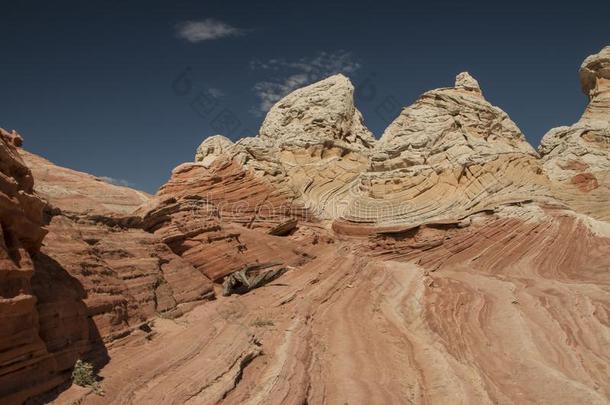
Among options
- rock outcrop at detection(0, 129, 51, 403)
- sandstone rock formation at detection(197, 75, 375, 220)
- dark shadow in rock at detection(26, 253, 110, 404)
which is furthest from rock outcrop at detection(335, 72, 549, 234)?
rock outcrop at detection(0, 129, 51, 403)

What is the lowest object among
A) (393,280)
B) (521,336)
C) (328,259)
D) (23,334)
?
(521,336)

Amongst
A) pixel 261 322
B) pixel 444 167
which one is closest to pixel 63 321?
pixel 261 322

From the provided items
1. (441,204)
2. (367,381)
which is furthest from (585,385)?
(441,204)

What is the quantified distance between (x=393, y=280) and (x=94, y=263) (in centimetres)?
886

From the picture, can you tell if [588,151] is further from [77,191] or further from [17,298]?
[17,298]

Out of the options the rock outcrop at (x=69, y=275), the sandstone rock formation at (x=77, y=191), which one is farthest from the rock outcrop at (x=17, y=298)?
the sandstone rock formation at (x=77, y=191)

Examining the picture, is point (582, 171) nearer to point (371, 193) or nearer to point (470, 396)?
point (371, 193)

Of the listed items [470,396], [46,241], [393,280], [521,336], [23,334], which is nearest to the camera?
[23,334]

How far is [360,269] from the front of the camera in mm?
15180

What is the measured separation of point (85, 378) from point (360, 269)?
10075 millimetres

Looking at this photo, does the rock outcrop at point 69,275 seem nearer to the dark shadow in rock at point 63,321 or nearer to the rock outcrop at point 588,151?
the dark shadow in rock at point 63,321

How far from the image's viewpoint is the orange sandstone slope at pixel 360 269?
25.3ft

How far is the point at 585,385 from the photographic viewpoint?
7777 millimetres

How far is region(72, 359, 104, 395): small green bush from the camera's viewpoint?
621 cm
